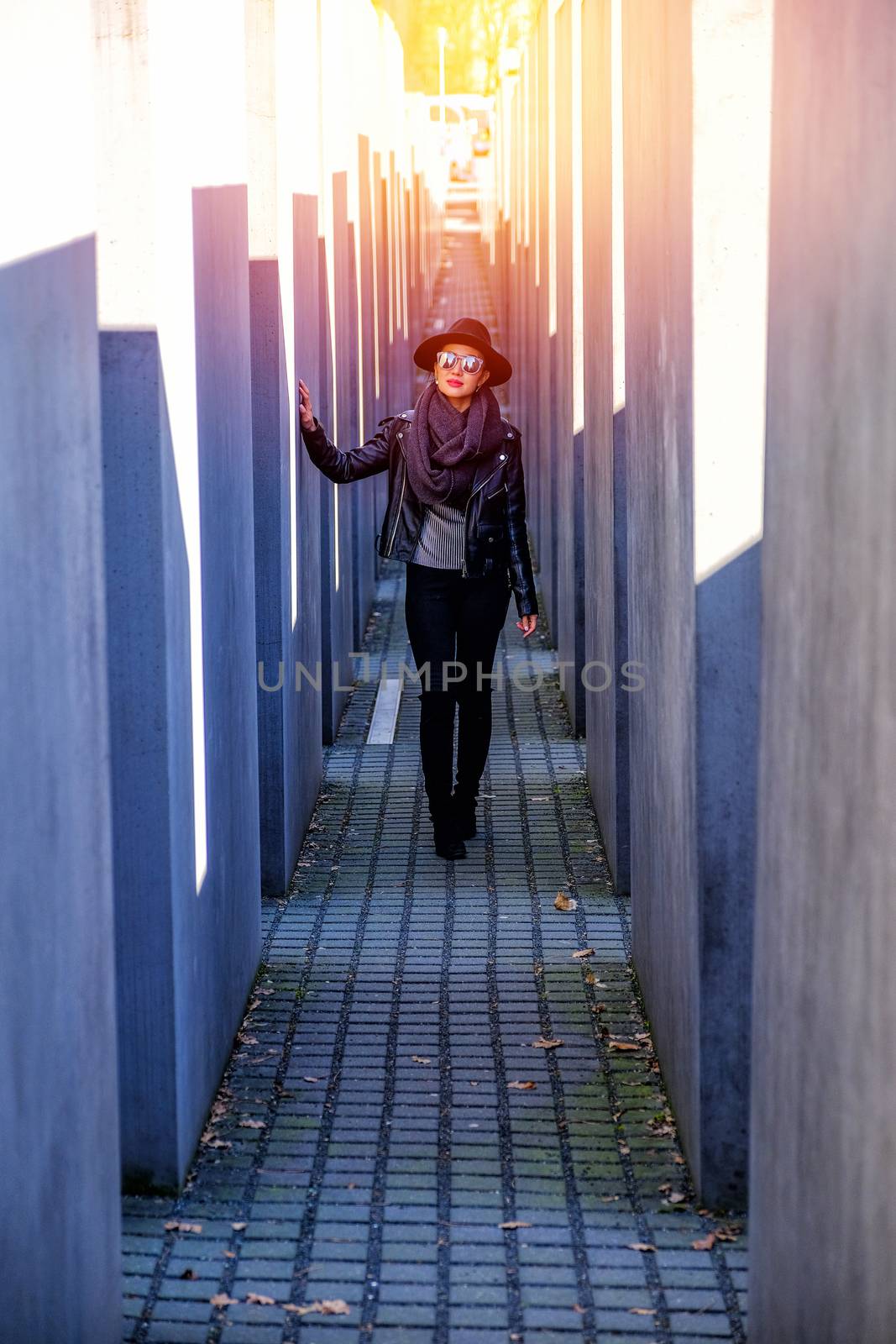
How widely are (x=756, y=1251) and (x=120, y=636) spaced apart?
6.63ft

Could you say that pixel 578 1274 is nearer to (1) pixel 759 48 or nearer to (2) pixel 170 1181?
(2) pixel 170 1181

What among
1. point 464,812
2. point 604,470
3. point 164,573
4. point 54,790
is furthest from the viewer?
point 464,812

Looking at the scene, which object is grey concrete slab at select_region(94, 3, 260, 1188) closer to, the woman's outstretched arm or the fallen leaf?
the fallen leaf

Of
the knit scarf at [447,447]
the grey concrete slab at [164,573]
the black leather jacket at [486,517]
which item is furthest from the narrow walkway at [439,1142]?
the knit scarf at [447,447]

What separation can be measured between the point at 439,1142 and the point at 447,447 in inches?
126

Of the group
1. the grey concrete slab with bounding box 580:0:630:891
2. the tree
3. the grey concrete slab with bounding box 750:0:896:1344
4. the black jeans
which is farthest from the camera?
the tree

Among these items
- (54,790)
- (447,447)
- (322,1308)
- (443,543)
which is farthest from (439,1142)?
(447,447)

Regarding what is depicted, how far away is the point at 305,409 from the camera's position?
25.8 feet

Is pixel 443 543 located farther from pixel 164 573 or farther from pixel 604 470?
pixel 164 573

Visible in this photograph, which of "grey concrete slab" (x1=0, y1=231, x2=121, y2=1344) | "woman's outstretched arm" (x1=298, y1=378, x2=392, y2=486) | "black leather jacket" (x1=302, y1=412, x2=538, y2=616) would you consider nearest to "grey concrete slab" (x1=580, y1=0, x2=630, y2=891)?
"black leather jacket" (x1=302, y1=412, x2=538, y2=616)

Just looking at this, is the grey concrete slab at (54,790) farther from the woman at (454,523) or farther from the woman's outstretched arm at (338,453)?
the woman's outstretched arm at (338,453)

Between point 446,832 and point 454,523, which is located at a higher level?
point 454,523

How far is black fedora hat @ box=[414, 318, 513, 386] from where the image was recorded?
742 centimetres

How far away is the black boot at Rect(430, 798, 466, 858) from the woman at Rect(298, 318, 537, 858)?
0.37ft
